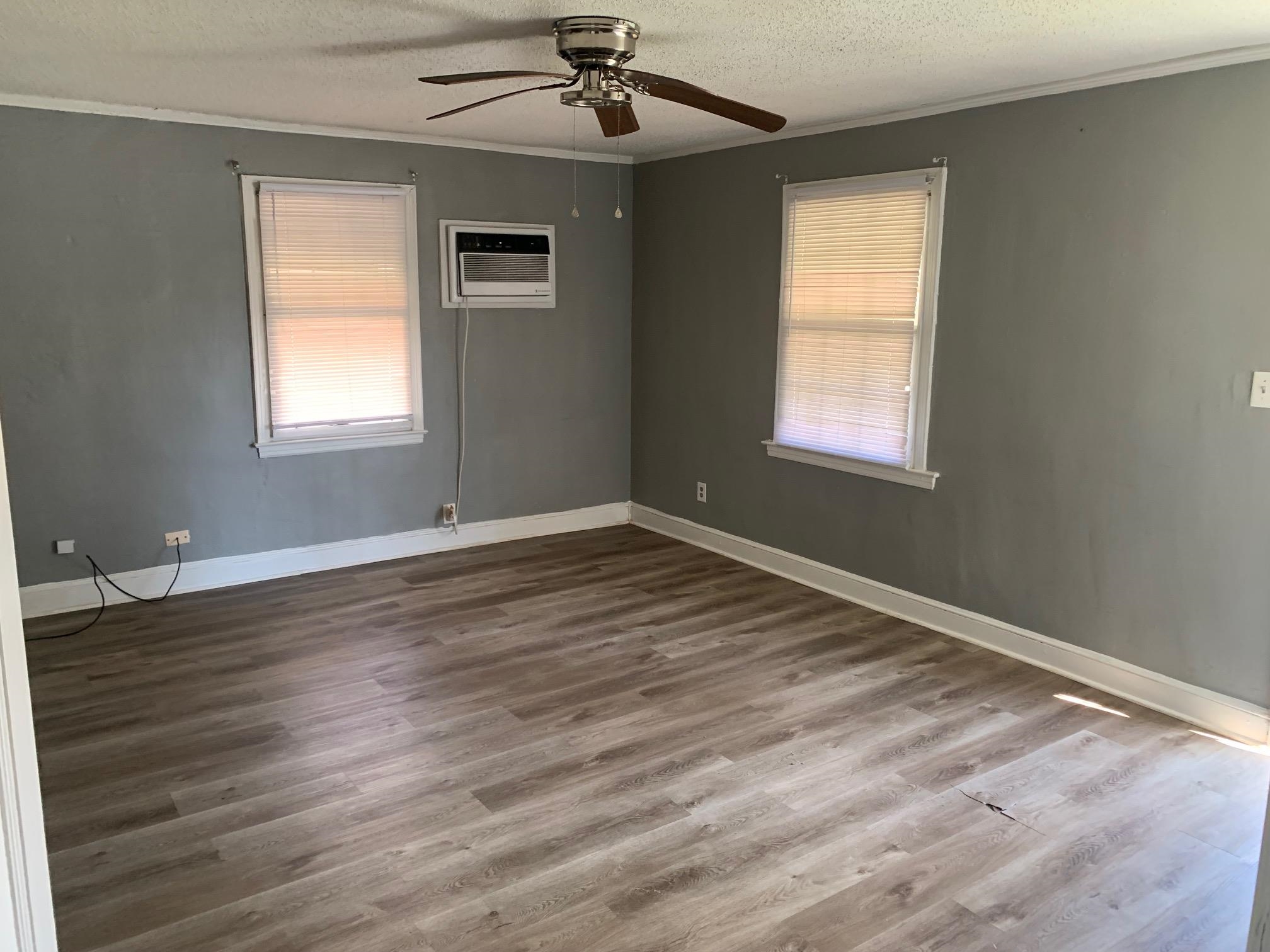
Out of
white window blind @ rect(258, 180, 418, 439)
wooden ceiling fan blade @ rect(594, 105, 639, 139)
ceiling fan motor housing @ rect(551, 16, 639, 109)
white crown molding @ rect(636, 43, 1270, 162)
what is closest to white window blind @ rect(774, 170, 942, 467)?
white crown molding @ rect(636, 43, 1270, 162)

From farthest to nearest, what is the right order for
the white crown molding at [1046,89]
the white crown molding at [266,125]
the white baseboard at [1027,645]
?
the white crown molding at [266,125] < the white baseboard at [1027,645] < the white crown molding at [1046,89]

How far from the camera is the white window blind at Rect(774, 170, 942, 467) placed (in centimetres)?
→ 432

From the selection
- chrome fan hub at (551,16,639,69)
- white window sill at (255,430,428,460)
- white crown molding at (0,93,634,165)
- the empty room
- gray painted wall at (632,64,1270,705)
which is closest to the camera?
the empty room

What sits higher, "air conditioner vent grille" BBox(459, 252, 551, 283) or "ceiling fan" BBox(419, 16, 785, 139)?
"ceiling fan" BBox(419, 16, 785, 139)

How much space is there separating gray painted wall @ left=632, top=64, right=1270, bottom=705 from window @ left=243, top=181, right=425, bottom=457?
213cm

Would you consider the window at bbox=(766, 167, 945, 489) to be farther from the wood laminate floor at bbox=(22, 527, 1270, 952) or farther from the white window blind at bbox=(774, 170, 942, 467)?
the wood laminate floor at bbox=(22, 527, 1270, 952)

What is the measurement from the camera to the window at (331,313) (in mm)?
4797

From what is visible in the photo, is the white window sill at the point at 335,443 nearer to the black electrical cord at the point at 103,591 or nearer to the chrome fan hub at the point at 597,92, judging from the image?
the black electrical cord at the point at 103,591

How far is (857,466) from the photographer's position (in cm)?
467

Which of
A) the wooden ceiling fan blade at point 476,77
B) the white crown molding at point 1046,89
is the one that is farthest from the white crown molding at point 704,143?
the wooden ceiling fan blade at point 476,77

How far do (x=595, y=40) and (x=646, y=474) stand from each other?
3.60 m

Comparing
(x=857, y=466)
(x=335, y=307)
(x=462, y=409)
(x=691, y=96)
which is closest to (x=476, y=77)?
(x=691, y=96)

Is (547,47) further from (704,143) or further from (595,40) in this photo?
(704,143)

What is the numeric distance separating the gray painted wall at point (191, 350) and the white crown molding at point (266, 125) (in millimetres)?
39
